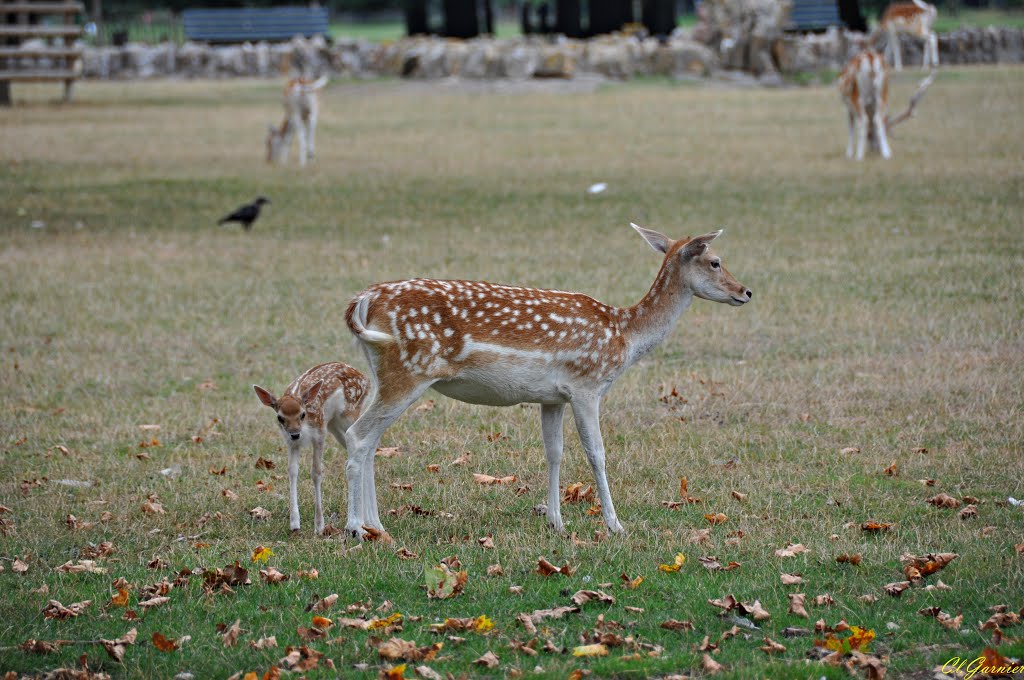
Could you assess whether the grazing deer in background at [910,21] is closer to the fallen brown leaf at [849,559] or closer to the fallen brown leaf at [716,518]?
the fallen brown leaf at [716,518]

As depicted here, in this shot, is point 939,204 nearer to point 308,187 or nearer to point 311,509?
point 308,187

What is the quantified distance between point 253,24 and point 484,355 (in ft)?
178

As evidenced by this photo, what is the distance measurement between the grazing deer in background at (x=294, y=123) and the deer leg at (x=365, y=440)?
17.0 metres

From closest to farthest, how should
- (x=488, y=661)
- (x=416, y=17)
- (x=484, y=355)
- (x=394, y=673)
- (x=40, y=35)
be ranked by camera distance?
(x=394, y=673), (x=488, y=661), (x=484, y=355), (x=40, y=35), (x=416, y=17)

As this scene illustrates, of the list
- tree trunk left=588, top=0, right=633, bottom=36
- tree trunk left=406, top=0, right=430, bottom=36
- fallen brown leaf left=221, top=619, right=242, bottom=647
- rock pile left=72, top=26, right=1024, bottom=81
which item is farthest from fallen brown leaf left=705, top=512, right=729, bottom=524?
tree trunk left=406, top=0, right=430, bottom=36

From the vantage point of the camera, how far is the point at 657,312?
6.96 metres

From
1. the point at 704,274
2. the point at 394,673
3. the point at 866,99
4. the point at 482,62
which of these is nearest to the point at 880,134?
the point at 866,99

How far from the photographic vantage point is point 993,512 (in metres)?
6.80

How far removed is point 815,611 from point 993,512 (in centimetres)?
173

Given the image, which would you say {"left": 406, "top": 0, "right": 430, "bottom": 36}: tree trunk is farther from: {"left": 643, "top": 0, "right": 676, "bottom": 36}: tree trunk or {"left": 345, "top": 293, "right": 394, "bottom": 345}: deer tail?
{"left": 345, "top": 293, "right": 394, "bottom": 345}: deer tail

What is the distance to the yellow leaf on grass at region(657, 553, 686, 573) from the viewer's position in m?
6.02

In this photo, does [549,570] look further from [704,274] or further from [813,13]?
[813,13]

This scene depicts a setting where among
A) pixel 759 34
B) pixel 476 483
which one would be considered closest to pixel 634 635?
pixel 476 483

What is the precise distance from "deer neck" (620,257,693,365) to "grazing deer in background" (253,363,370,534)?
1493 millimetres
